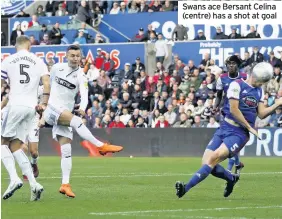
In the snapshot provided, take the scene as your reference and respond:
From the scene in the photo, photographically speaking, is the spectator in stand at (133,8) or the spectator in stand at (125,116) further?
the spectator in stand at (133,8)

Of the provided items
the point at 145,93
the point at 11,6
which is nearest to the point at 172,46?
the point at 145,93

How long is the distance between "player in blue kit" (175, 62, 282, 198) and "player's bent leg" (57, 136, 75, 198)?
192 cm

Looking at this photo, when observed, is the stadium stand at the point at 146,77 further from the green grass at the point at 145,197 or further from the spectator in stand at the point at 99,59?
the green grass at the point at 145,197

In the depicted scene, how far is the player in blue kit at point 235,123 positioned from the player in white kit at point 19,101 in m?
2.57

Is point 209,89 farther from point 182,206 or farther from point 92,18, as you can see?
point 182,206

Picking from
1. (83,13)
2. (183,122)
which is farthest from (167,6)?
(183,122)

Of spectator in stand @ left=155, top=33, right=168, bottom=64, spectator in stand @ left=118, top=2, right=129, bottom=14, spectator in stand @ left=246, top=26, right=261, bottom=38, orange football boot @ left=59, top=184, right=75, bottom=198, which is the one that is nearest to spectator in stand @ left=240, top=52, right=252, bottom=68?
spectator in stand @ left=246, top=26, right=261, bottom=38

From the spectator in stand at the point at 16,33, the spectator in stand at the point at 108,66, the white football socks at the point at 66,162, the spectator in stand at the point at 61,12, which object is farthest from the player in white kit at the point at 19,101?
the spectator in stand at the point at 61,12

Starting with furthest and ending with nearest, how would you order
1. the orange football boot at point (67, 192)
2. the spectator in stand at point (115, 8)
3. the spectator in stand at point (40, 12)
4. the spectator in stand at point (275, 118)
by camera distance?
the spectator in stand at point (40, 12) < the spectator in stand at point (115, 8) < the spectator in stand at point (275, 118) < the orange football boot at point (67, 192)

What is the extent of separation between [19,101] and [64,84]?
148cm

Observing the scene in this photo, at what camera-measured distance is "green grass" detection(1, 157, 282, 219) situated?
13.2 metres

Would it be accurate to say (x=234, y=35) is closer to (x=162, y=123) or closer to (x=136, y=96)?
(x=136, y=96)

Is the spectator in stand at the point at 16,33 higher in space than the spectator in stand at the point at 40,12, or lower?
lower

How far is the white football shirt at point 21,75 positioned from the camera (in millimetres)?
15250
